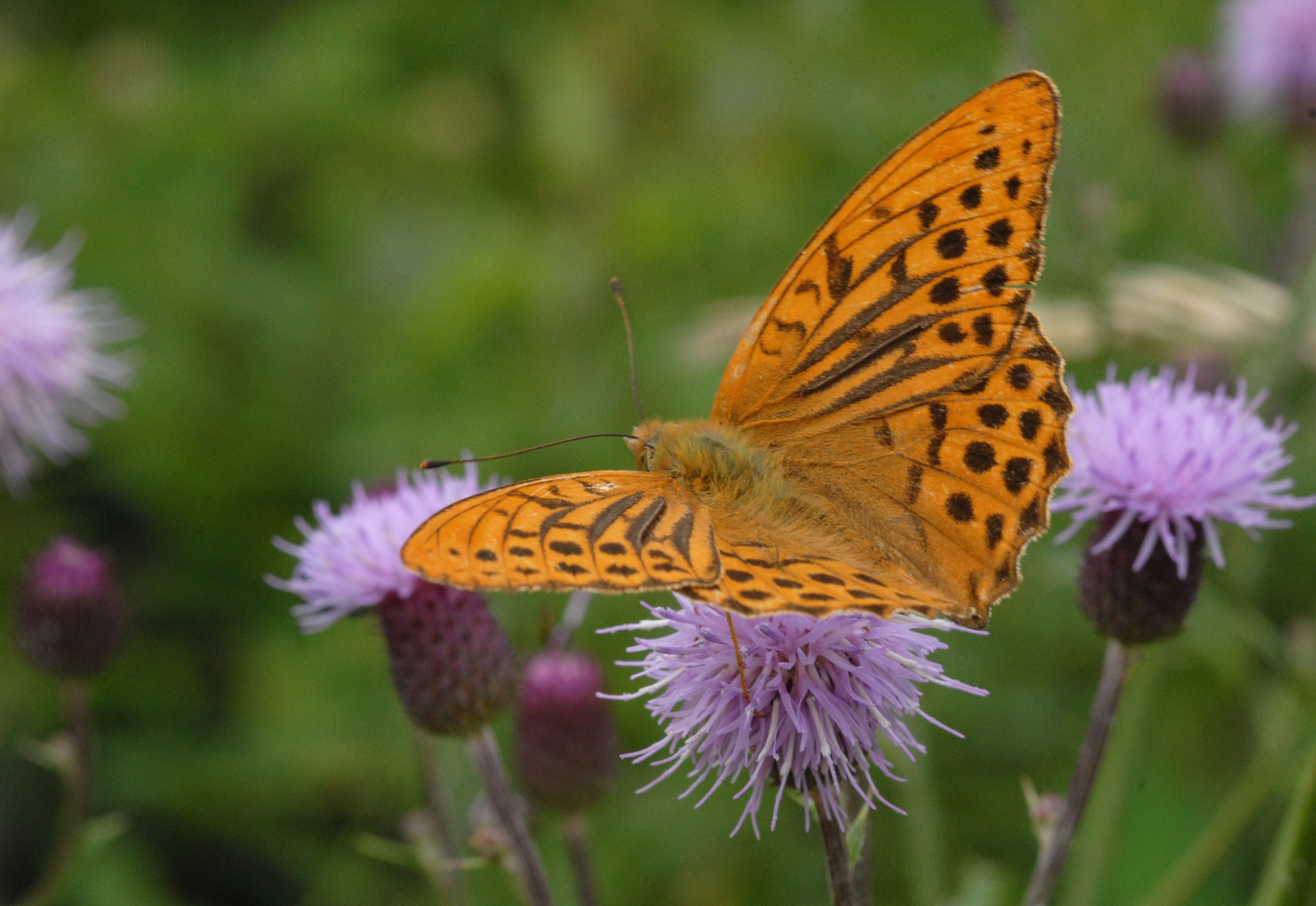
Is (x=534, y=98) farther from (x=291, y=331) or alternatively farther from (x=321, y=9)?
(x=291, y=331)

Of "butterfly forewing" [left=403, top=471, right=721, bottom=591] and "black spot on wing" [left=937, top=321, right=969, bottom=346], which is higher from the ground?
"black spot on wing" [left=937, top=321, right=969, bottom=346]

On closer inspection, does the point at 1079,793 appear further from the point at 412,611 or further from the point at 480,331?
the point at 480,331

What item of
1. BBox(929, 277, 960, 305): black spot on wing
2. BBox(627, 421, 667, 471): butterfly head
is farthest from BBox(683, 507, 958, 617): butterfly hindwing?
BBox(929, 277, 960, 305): black spot on wing

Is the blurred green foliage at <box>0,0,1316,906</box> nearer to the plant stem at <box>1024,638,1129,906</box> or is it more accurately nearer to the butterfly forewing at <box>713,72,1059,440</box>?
the plant stem at <box>1024,638,1129,906</box>

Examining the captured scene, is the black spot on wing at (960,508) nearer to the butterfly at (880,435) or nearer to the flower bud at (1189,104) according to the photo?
the butterfly at (880,435)

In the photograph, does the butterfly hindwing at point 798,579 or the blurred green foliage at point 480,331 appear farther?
the blurred green foliage at point 480,331

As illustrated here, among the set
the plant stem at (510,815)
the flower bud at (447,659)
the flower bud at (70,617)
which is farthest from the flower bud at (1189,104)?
the flower bud at (70,617)

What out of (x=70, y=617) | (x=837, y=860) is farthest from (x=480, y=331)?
(x=837, y=860)
